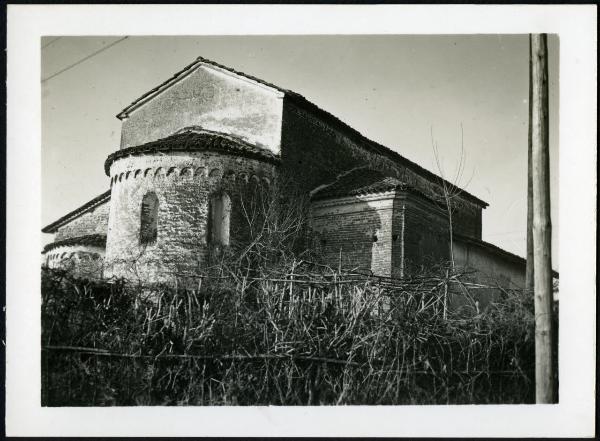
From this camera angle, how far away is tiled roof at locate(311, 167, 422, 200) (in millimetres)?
11289

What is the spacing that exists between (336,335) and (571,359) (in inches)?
102

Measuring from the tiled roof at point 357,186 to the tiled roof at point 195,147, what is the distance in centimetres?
138

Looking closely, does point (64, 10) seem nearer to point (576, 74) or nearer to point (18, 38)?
point (18, 38)

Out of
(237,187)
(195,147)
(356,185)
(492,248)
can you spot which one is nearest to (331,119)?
(356,185)

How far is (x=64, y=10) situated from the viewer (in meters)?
6.94

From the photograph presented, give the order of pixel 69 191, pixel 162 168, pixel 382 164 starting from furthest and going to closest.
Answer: pixel 382 164 → pixel 162 168 → pixel 69 191

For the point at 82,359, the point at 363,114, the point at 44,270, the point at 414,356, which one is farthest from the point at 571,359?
the point at 44,270

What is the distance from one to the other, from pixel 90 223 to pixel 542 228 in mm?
7974

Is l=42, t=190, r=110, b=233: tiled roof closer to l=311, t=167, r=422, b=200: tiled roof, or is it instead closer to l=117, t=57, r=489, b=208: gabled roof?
l=117, t=57, r=489, b=208: gabled roof

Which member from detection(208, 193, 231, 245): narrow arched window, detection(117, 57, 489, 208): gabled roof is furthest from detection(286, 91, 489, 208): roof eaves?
Answer: detection(208, 193, 231, 245): narrow arched window

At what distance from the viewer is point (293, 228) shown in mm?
10711

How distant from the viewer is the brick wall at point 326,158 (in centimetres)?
1138

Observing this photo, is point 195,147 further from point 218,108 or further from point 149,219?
point 218,108

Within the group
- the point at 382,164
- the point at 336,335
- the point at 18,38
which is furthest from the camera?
the point at 382,164
